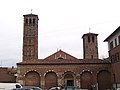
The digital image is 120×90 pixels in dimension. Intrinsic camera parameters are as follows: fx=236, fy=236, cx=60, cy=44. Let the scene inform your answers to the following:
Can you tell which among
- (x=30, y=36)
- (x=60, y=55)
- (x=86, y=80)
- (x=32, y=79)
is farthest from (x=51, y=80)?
(x=30, y=36)

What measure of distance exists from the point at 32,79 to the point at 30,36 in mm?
24959

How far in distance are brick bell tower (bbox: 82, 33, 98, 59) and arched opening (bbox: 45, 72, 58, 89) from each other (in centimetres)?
3137

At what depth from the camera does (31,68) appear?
4438 cm

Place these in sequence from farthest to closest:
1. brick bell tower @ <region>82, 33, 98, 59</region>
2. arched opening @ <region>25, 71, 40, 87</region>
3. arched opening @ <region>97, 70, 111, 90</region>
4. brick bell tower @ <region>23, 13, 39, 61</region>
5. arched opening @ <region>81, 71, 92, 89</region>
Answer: brick bell tower @ <region>82, 33, 98, 59</region> → brick bell tower @ <region>23, 13, 39, 61</region> → arched opening @ <region>97, 70, 111, 90</region> → arched opening @ <region>81, 71, 92, 89</region> → arched opening @ <region>25, 71, 40, 87</region>

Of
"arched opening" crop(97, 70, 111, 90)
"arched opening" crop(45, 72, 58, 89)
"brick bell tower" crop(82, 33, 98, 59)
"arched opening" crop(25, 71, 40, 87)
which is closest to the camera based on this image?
"arched opening" crop(25, 71, 40, 87)

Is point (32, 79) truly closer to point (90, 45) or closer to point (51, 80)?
point (51, 80)

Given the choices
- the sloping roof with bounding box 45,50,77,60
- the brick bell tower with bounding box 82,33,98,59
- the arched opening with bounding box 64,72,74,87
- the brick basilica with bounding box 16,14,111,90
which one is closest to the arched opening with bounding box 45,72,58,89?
the brick basilica with bounding box 16,14,111,90

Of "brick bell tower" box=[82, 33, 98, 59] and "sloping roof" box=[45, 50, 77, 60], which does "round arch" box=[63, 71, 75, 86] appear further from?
"brick bell tower" box=[82, 33, 98, 59]

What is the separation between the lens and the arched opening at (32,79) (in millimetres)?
44062

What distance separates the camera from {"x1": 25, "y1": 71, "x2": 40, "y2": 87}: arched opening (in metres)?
44.1

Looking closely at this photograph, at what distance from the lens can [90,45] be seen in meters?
74.2

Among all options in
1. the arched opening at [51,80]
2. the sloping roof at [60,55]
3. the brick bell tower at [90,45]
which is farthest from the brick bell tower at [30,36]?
the arched opening at [51,80]

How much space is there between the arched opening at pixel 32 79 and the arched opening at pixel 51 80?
1.69 meters

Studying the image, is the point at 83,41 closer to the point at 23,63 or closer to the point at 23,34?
the point at 23,34
